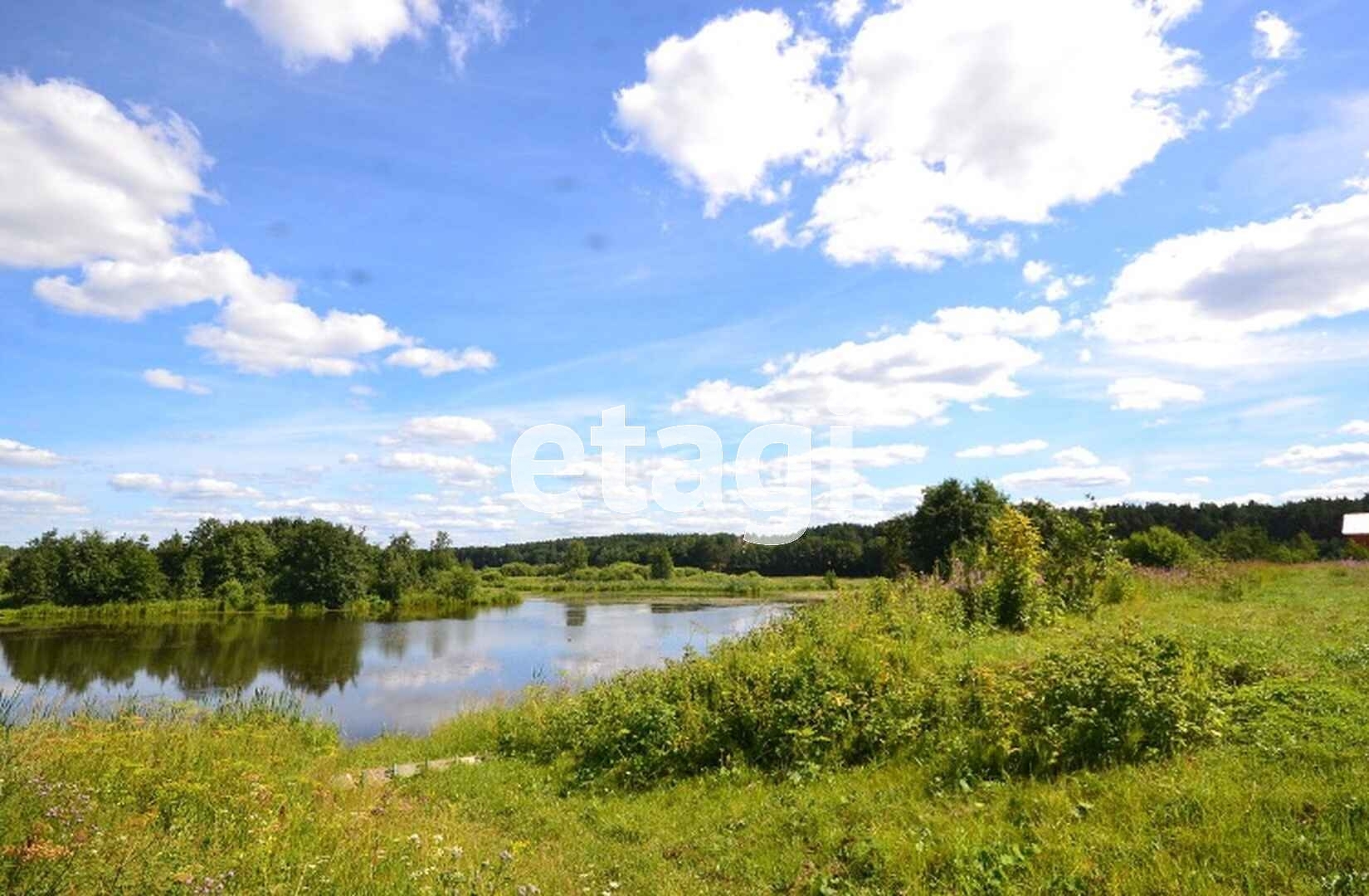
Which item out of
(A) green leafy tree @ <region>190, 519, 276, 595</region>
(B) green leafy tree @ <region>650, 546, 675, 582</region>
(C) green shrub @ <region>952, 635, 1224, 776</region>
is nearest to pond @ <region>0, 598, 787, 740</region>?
(C) green shrub @ <region>952, 635, 1224, 776</region>

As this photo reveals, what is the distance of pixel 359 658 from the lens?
3058 centimetres

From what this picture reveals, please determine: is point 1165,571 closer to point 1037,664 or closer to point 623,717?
point 1037,664

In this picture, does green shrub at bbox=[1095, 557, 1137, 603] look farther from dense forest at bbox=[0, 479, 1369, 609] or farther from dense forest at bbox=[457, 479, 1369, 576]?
dense forest at bbox=[0, 479, 1369, 609]

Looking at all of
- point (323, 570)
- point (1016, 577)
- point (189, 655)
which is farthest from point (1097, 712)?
point (323, 570)

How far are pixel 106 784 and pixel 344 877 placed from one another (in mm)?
3267

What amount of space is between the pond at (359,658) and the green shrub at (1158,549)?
12.8m

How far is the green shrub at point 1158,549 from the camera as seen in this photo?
24.5 m

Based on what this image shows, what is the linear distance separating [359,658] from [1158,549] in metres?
29.3

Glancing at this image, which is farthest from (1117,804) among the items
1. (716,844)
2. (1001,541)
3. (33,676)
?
(33,676)

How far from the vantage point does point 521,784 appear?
861 centimetres

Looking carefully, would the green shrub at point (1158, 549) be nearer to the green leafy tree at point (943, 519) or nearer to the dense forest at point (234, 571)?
the green leafy tree at point (943, 519)

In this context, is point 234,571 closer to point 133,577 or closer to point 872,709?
point 133,577

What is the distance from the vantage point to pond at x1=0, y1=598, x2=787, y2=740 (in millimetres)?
19375

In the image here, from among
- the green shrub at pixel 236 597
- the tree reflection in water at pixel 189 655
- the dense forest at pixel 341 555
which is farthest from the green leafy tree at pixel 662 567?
the tree reflection in water at pixel 189 655
